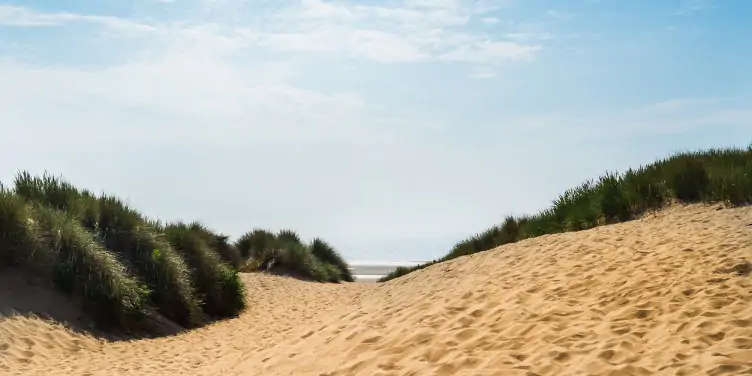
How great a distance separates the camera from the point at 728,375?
512cm

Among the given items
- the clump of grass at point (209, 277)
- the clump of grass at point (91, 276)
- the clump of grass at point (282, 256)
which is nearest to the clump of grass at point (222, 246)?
the clump of grass at point (282, 256)

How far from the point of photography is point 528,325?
6867 mm

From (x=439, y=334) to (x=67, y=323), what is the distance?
6.26 metres

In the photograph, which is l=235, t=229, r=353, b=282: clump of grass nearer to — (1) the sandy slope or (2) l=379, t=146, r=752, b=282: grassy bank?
(2) l=379, t=146, r=752, b=282: grassy bank

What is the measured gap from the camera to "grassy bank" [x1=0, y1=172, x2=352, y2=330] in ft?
36.7

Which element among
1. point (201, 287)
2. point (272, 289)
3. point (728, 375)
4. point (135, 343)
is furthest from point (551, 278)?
point (272, 289)

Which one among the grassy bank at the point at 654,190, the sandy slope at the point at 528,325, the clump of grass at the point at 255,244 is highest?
the clump of grass at the point at 255,244

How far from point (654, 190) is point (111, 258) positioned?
10440 millimetres

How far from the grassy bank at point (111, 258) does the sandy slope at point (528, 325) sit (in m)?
0.94

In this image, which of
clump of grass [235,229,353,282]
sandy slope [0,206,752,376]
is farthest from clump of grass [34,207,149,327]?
clump of grass [235,229,353,282]

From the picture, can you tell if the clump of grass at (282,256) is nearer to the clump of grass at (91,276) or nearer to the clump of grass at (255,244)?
the clump of grass at (255,244)

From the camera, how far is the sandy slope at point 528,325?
5.92 m

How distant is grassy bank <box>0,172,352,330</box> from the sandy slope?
0.94 meters

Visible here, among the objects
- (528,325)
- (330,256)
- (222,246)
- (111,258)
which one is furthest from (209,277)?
(330,256)
